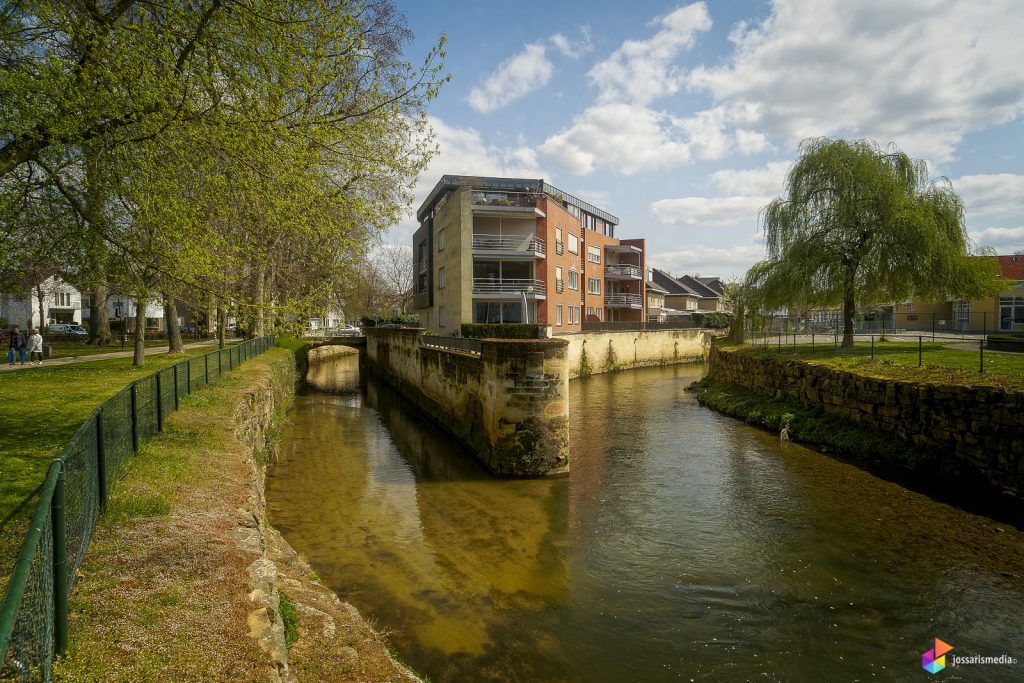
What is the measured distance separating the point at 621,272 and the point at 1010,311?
2746 centimetres

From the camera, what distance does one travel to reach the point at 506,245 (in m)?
34.8

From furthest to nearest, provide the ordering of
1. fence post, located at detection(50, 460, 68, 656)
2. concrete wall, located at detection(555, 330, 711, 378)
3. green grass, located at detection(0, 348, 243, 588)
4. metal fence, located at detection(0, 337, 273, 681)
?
1. concrete wall, located at detection(555, 330, 711, 378)
2. green grass, located at detection(0, 348, 243, 588)
3. fence post, located at detection(50, 460, 68, 656)
4. metal fence, located at detection(0, 337, 273, 681)

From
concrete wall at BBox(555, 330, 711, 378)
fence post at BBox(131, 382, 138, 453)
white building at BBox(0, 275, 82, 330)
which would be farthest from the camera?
white building at BBox(0, 275, 82, 330)

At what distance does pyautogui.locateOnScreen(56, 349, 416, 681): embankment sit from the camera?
13.0 feet

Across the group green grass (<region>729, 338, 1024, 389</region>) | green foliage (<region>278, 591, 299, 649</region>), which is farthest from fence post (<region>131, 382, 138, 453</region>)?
green grass (<region>729, 338, 1024, 389</region>)

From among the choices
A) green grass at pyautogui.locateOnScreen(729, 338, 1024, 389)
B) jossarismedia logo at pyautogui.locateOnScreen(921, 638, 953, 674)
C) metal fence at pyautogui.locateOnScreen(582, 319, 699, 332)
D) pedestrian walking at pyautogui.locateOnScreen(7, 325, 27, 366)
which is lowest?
jossarismedia logo at pyautogui.locateOnScreen(921, 638, 953, 674)

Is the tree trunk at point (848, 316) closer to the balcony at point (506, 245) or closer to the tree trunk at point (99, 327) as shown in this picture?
the balcony at point (506, 245)

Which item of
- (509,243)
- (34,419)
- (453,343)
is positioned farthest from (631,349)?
(34,419)

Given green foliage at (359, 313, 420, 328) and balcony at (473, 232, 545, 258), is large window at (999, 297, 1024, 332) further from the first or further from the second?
green foliage at (359, 313, 420, 328)

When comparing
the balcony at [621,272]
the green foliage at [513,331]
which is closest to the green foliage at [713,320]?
the balcony at [621,272]

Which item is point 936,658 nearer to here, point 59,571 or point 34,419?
point 59,571

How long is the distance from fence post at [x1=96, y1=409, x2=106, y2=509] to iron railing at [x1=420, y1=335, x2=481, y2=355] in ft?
A: 36.9

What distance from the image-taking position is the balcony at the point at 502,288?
112 ft

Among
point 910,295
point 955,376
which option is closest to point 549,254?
point 910,295
